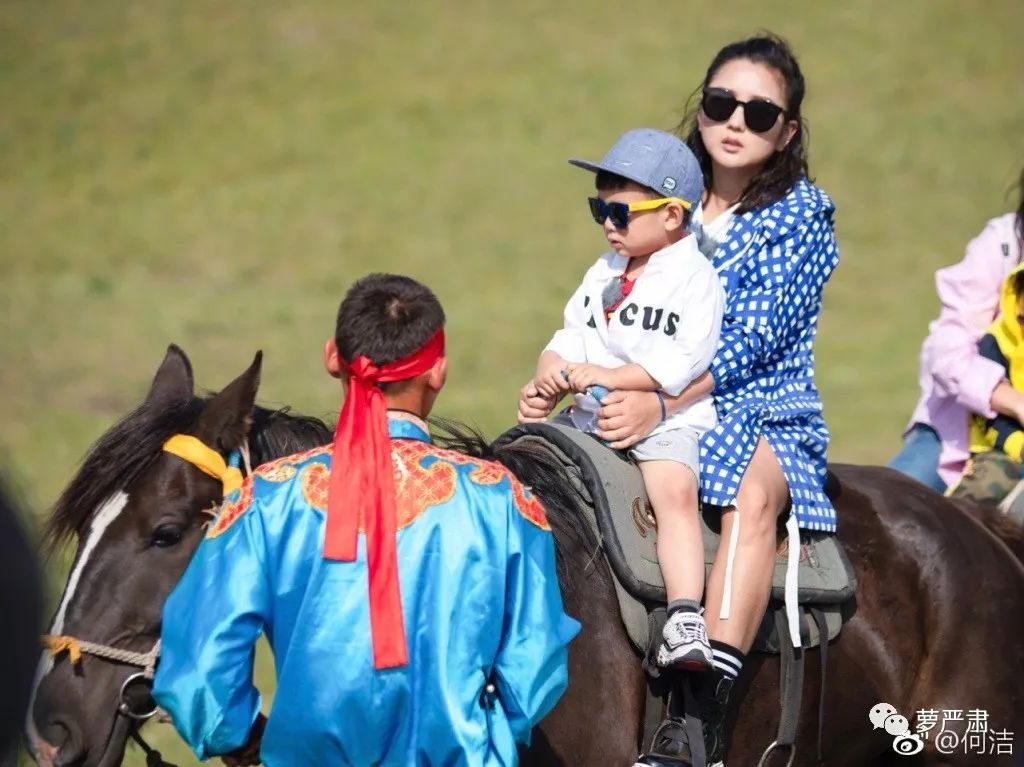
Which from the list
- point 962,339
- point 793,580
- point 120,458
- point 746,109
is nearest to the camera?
point 120,458

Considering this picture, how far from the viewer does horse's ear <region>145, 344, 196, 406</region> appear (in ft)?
11.5

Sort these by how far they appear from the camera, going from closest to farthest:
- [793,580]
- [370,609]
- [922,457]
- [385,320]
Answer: [370,609], [385,320], [793,580], [922,457]

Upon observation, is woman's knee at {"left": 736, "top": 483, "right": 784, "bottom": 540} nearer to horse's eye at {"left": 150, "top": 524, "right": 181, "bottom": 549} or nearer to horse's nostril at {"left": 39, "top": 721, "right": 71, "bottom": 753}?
horse's eye at {"left": 150, "top": 524, "right": 181, "bottom": 549}

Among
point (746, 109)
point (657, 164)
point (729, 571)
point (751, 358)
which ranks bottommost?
point (729, 571)

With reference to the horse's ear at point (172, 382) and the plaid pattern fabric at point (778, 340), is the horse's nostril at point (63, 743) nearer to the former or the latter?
the horse's ear at point (172, 382)

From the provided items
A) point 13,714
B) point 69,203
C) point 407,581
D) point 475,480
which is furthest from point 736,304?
point 69,203

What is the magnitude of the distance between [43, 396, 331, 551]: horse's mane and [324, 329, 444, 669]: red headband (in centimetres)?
58

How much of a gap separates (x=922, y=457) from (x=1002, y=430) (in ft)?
1.24

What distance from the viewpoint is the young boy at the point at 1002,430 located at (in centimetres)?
471

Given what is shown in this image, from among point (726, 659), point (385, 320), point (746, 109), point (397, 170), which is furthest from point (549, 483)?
point (397, 170)

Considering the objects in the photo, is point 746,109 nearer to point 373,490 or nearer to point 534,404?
point 534,404

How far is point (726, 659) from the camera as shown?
135 inches

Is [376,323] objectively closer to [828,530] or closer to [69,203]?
[828,530]

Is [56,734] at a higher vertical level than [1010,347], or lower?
lower
